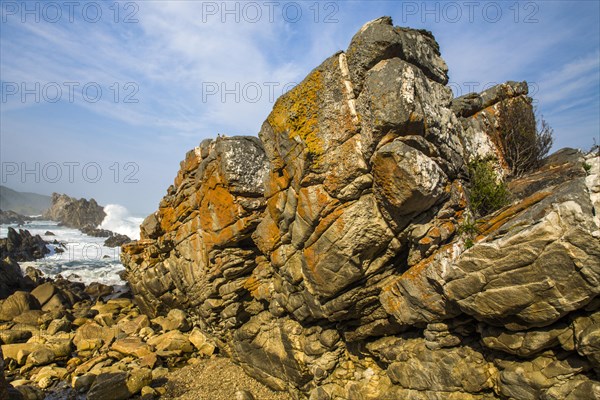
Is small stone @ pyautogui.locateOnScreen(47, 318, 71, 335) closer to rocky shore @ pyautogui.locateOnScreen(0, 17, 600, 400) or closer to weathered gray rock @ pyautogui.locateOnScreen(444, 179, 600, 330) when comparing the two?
rocky shore @ pyautogui.locateOnScreen(0, 17, 600, 400)

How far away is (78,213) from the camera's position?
110750mm

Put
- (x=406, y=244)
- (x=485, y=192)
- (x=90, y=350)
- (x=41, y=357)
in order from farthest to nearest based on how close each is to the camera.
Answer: (x=90, y=350), (x=41, y=357), (x=485, y=192), (x=406, y=244)

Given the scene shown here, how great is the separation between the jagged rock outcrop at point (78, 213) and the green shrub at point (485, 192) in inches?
4775

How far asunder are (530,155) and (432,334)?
1026cm

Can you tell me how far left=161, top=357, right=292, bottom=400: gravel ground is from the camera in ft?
52.7

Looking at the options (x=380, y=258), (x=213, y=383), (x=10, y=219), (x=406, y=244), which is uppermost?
(x=10, y=219)

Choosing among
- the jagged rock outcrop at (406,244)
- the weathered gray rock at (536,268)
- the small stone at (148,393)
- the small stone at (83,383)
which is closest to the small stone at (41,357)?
the small stone at (83,383)

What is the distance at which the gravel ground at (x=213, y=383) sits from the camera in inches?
632

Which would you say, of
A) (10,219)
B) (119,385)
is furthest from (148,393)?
(10,219)

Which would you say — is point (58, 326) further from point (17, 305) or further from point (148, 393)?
point (148, 393)

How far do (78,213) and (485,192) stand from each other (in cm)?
12938

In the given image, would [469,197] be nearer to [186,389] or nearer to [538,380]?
[538,380]

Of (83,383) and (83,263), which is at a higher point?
(83,263)

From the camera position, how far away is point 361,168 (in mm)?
11219
